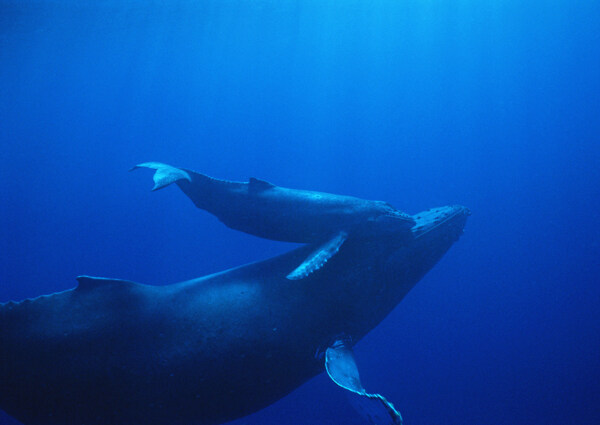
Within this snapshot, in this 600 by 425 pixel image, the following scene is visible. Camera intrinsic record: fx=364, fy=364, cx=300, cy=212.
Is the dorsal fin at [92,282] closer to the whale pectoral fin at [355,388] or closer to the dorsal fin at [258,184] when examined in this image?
the dorsal fin at [258,184]

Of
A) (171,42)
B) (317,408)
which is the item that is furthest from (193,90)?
(317,408)

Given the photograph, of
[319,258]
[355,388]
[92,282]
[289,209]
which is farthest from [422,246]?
[92,282]

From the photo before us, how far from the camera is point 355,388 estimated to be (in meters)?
4.63

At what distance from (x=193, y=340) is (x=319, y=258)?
2.14m

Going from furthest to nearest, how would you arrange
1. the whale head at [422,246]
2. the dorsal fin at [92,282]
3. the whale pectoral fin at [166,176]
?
the whale head at [422,246]
the dorsal fin at [92,282]
the whale pectoral fin at [166,176]

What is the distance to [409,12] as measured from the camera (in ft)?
76.0

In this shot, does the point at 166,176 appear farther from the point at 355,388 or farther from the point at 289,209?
the point at 355,388

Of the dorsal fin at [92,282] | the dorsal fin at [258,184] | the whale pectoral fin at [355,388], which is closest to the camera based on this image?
the whale pectoral fin at [355,388]

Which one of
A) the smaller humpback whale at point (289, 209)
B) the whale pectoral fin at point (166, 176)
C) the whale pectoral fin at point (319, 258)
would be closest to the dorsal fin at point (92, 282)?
the whale pectoral fin at point (166, 176)

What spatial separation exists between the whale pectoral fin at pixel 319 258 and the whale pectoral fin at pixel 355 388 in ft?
4.64

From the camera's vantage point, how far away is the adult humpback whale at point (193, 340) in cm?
480

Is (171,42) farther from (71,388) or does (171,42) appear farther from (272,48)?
(71,388)

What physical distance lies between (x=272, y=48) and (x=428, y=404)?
22280mm

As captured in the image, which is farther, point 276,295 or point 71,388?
point 276,295
